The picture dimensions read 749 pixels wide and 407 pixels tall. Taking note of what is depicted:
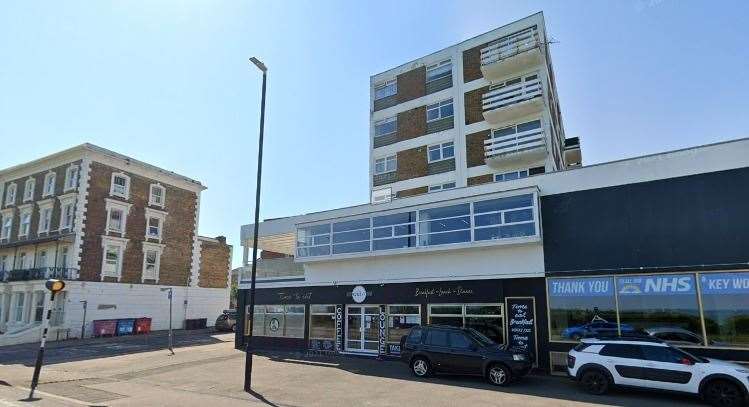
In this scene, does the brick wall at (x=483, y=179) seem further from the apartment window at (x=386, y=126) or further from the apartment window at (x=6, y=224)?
the apartment window at (x=6, y=224)

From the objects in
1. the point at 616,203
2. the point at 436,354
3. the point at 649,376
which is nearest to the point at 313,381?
the point at 436,354

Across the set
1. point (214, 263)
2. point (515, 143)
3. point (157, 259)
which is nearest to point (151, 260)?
point (157, 259)

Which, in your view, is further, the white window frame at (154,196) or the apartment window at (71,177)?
the white window frame at (154,196)

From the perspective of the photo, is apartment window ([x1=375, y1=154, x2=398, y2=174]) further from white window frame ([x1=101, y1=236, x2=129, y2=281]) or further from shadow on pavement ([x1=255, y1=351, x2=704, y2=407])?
white window frame ([x1=101, y1=236, x2=129, y2=281])

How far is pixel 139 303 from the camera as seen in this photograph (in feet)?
119

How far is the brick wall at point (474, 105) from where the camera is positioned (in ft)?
86.2

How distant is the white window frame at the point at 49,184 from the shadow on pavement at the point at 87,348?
12.5 meters

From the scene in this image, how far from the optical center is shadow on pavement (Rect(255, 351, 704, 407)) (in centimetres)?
1163

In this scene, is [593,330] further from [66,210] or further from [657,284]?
[66,210]

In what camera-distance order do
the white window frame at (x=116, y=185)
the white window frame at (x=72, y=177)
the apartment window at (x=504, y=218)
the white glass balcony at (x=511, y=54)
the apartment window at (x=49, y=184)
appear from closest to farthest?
the apartment window at (x=504, y=218) < the white glass balcony at (x=511, y=54) < the white window frame at (x=72, y=177) < the white window frame at (x=116, y=185) < the apartment window at (x=49, y=184)

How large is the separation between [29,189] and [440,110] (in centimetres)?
3385

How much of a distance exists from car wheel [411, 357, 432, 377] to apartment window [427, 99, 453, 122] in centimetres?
1585

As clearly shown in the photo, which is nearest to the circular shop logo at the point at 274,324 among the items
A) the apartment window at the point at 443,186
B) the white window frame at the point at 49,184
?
the apartment window at the point at 443,186

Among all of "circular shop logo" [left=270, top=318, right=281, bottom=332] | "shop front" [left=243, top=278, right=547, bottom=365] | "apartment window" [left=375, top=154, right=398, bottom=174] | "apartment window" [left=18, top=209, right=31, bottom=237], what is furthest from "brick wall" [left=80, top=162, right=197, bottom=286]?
"apartment window" [left=375, top=154, right=398, bottom=174]
